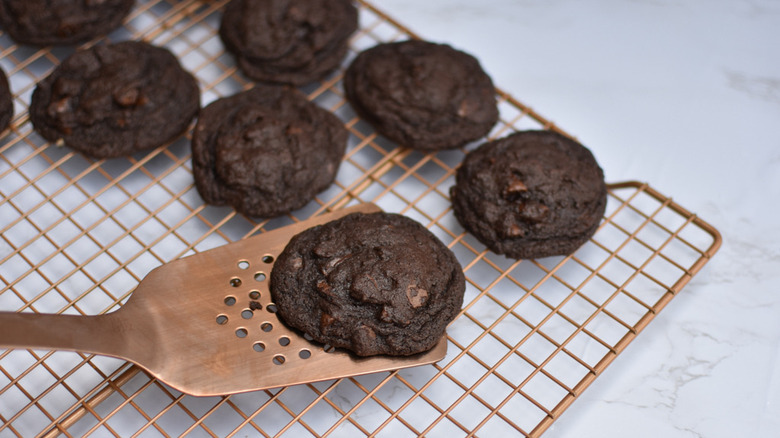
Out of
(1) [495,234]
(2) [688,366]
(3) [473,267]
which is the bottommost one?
(2) [688,366]

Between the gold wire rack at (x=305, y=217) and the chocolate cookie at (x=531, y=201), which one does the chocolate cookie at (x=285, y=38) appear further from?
the chocolate cookie at (x=531, y=201)

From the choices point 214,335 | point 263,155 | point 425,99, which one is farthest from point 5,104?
point 425,99

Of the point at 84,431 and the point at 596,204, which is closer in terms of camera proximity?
the point at 84,431

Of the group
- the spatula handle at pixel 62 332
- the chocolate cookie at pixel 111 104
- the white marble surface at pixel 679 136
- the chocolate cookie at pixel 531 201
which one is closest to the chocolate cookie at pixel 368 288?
the chocolate cookie at pixel 531 201

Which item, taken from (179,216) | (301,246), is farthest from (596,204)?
(179,216)

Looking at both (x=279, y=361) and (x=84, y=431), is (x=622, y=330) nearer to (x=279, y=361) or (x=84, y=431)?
(x=279, y=361)

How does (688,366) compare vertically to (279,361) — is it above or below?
below

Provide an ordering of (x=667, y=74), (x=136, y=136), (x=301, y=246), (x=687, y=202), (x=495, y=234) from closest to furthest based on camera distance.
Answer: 1. (x=301, y=246)
2. (x=495, y=234)
3. (x=136, y=136)
4. (x=687, y=202)
5. (x=667, y=74)
